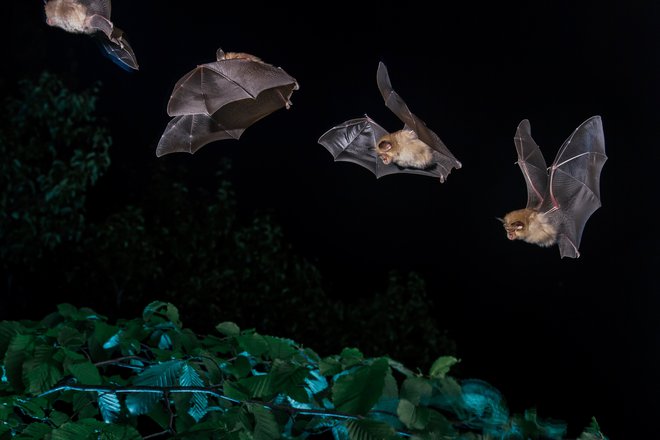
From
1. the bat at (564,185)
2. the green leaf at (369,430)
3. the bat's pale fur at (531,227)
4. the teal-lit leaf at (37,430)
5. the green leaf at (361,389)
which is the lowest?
the teal-lit leaf at (37,430)

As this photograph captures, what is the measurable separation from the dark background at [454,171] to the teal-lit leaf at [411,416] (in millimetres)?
2848

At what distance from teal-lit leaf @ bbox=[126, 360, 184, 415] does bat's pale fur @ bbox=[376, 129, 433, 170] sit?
69 cm

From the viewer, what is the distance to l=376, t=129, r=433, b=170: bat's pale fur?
1.76 m

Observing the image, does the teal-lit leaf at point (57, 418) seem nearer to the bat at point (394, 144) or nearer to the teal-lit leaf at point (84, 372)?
the teal-lit leaf at point (84, 372)

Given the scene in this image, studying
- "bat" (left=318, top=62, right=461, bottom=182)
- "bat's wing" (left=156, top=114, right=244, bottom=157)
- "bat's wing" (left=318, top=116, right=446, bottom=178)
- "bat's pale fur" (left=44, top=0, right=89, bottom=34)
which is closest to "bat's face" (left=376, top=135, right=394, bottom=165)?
"bat" (left=318, top=62, right=461, bottom=182)

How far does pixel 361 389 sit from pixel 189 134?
91 cm

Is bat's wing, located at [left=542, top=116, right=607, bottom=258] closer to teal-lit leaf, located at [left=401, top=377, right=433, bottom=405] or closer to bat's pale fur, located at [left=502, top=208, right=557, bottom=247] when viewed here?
bat's pale fur, located at [left=502, top=208, right=557, bottom=247]

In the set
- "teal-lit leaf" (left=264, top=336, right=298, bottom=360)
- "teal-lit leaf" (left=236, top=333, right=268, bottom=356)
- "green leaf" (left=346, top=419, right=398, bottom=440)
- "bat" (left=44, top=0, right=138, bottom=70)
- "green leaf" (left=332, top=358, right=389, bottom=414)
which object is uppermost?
"bat" (left=44, top=0, right=138, bottom=70)

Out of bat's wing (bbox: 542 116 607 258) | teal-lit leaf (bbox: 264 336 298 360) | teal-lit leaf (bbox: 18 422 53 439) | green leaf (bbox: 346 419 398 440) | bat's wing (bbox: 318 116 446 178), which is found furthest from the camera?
bat's wing (bbox: 318 116 446 178)

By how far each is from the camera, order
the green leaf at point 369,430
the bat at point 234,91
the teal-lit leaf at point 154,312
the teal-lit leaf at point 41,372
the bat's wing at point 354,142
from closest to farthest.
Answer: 1. the green leaf at point 369,430
2. the teal-lit leaf at point 41,372
3. the bat at point 234,91
4. the teal-lit leaf at point 154,312
5. the bat's wing at point 354,142

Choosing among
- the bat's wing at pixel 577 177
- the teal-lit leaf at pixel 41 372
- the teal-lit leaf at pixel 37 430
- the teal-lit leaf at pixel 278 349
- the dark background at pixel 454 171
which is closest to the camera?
the teal-lit leaf at pixel 37 430

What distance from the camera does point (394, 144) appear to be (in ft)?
5.79

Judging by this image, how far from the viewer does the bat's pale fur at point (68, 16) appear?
1308 millimetres

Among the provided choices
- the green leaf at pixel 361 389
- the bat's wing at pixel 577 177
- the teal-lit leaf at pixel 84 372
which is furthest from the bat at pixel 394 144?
the teal-lit leaf at pixel 84 372
